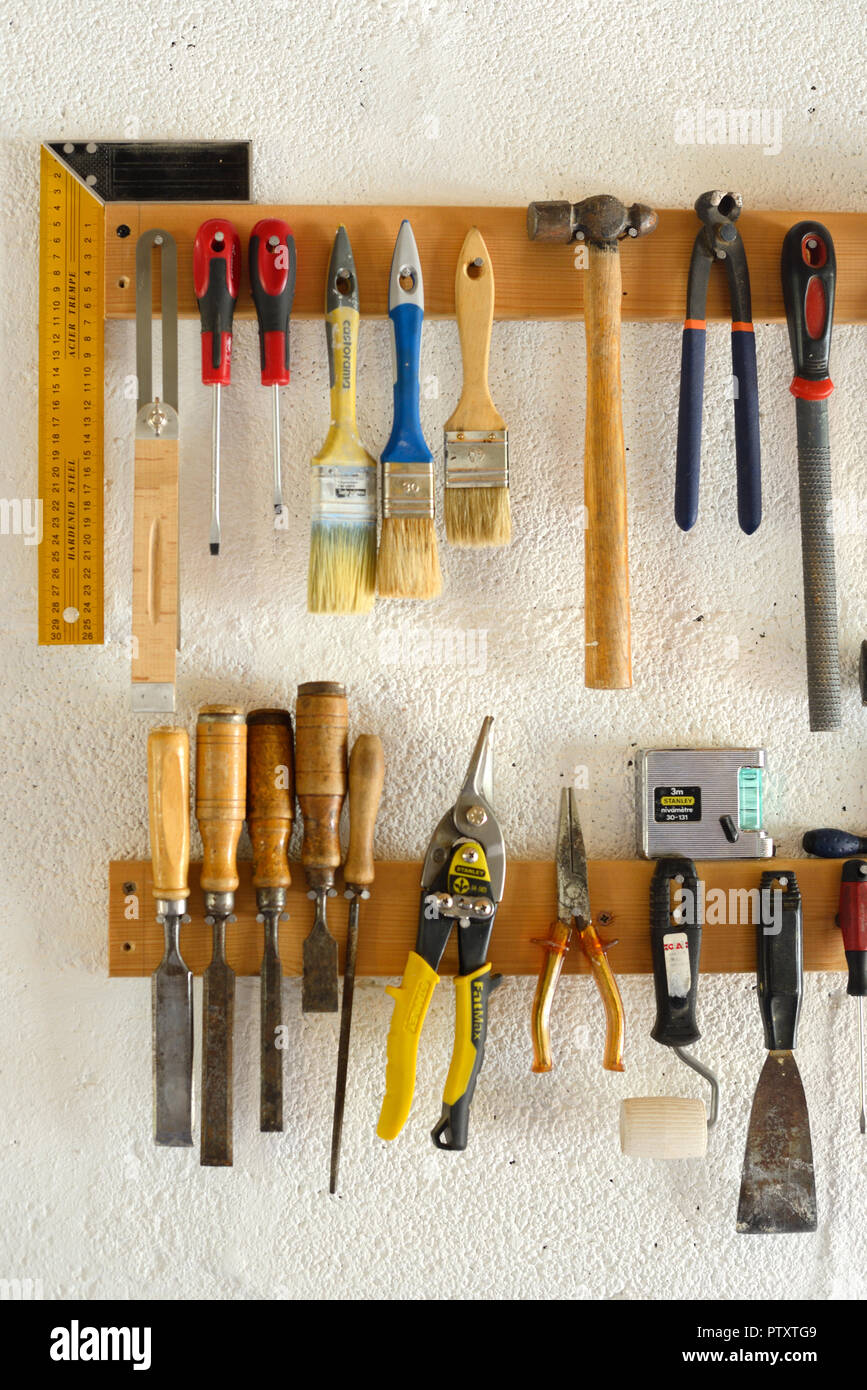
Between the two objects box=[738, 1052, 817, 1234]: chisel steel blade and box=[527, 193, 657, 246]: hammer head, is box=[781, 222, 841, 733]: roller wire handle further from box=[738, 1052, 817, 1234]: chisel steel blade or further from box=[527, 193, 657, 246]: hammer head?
box=[738, 1052, 817, 1234]: chisel steel blade

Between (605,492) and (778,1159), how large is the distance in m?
0.87

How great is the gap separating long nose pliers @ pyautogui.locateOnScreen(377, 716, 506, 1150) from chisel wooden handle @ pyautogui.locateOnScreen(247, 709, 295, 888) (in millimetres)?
178

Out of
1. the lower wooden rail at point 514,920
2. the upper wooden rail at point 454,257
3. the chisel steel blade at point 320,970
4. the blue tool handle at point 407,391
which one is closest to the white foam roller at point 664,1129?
the lower wooden rail at point 514,920

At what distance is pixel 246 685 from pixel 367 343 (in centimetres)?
48

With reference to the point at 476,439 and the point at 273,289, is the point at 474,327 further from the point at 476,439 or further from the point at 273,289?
the point at 273,289

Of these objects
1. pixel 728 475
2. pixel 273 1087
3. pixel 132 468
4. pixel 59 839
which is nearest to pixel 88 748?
pixel 59 839

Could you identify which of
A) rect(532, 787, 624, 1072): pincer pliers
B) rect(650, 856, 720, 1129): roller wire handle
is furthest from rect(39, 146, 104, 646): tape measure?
rect(650, 856, 720, 1129): roller wire handle

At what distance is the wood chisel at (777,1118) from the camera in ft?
4.42

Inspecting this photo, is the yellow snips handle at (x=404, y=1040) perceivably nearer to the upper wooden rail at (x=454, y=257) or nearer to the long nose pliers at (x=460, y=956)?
the long nose pliers at (x=460, y=956)

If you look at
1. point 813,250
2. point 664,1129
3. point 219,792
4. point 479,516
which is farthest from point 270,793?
point 813,250

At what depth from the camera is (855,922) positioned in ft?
4.39

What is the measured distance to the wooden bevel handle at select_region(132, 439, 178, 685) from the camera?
1319mm

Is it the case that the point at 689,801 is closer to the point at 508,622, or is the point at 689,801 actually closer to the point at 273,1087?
the point at 508,622
